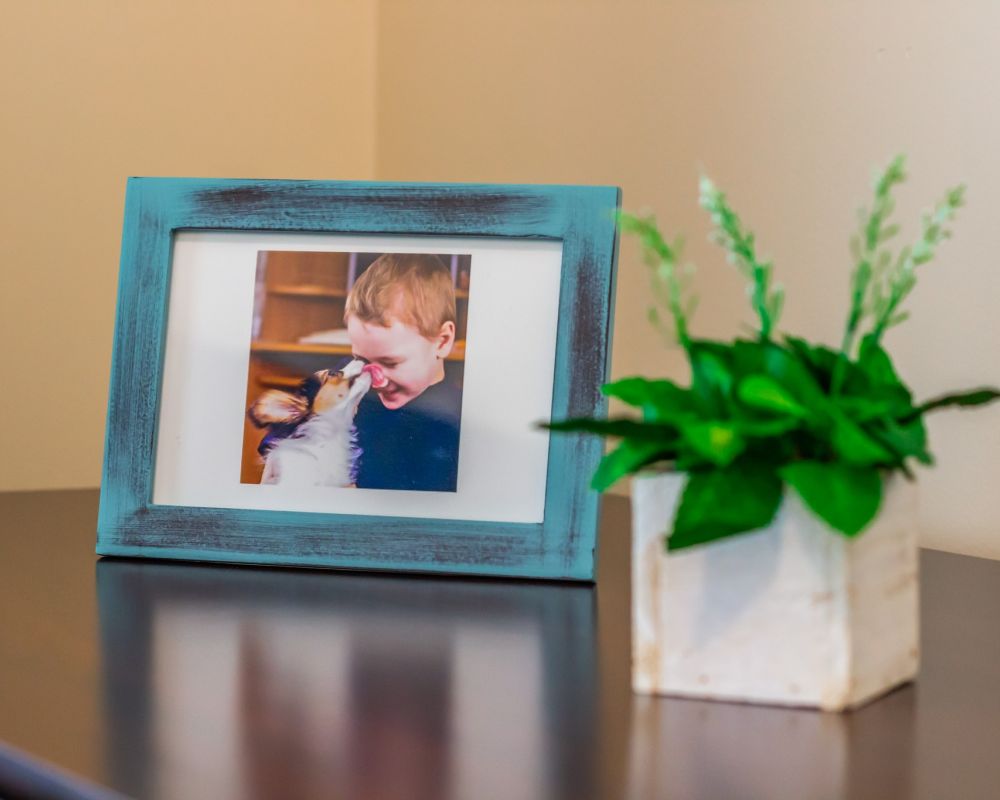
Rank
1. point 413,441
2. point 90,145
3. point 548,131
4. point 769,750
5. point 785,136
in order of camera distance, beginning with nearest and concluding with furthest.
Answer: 1. point 769,750
2. point 413,441
3. point 785,136
4. point 548,131
5. point 90,145

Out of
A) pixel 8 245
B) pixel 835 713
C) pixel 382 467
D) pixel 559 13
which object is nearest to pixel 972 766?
pixel 835 713

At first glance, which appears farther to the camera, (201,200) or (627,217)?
(201,200)

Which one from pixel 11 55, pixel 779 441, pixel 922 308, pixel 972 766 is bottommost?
pixel 972 766

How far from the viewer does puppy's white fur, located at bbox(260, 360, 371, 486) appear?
87 centimetres

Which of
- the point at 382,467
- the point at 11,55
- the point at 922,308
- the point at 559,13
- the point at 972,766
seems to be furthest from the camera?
the point at 11,55

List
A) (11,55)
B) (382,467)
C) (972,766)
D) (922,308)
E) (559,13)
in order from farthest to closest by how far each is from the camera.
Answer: (11,55) < (559,13) < (922,308) < (382,467) < (972,766)

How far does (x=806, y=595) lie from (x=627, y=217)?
0.19 metres

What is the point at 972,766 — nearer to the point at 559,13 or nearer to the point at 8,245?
the point at 559,13

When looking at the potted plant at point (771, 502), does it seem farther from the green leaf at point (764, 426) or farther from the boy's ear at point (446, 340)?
the boy's ear at point (446, 340)

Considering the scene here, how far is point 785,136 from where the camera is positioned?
109cm

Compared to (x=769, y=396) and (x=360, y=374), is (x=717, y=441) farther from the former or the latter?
(x=360, y=374)

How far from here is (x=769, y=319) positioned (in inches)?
21.4

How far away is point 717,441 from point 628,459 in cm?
5

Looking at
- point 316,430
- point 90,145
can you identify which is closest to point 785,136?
point 316,430
